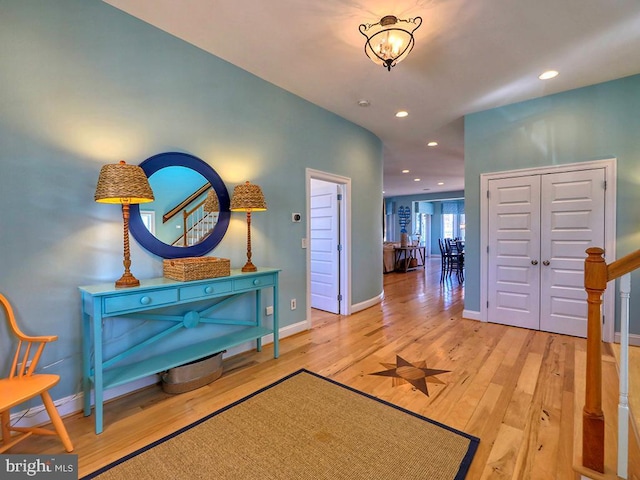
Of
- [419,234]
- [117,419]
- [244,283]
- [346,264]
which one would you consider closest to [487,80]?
[346,264]

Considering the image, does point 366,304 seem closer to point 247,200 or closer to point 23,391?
point 247,200

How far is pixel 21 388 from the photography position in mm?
1550

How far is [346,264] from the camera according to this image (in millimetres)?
4383

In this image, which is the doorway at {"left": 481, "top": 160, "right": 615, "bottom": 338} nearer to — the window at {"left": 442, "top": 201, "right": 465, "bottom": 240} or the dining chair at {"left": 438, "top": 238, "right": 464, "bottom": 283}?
the dining chair at {"left": 438, "top": 238, "right": 464, "bottom": 283}

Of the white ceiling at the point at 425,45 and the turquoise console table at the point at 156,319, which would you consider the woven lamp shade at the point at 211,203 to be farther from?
the white ceiling at the point at 425,45

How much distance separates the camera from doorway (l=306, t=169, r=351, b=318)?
4.39 metres

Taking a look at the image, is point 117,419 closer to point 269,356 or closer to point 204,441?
point 204,441

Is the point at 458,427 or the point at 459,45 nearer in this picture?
the point at 458,427

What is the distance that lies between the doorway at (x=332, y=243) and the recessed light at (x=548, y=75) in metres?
2.43

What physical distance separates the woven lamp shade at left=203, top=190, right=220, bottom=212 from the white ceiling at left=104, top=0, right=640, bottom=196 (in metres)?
1.30

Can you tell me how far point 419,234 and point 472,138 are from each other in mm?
9450

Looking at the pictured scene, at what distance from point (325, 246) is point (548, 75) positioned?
129 inches

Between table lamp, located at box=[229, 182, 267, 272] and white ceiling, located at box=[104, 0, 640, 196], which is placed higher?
white ceiling, located at box=[104, 0, 640, 196]

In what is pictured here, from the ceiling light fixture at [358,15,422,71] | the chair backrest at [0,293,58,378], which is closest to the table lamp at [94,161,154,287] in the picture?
the chair backrest at [0,293,58,378]
